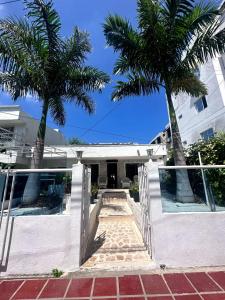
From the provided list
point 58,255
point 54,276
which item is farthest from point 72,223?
point 54,276

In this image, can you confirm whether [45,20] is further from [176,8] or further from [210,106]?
[210,106]

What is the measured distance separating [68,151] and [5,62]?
11.0 m

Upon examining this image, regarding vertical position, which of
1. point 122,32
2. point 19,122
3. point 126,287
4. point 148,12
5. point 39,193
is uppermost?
point 148,12

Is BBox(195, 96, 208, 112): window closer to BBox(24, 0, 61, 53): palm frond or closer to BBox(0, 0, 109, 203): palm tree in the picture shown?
BBox(0, 0, 109, 203): palm tree

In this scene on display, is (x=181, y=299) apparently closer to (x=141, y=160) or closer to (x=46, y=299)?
(x=46, y=299)

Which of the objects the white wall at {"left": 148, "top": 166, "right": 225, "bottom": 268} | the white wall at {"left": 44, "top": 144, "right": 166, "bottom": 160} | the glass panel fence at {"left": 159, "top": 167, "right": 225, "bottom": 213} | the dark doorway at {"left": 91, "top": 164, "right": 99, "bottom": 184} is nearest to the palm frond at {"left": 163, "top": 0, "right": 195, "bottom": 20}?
the glass panel fence at {"left": 159, "top": 167, "right": 225, "bottom": 213}

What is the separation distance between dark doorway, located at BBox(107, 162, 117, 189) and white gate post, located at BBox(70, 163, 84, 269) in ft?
51.2

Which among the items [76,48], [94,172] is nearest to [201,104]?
[76,48]

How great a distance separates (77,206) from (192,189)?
9.86ft

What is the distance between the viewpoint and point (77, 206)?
14.1 feet

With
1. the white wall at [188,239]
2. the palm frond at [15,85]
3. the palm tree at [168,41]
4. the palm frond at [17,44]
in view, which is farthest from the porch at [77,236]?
the palm frond at [15,85]

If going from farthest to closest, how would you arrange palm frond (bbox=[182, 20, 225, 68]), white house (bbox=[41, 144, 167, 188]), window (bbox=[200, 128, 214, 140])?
1. white house (bbox=[41, 144, 167, 188])
2. window (bbox=[200, 128, 214, 140])
3. palm frond (bbox=[182, 20, 225, 68])

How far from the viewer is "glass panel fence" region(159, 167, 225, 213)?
14.5 ft

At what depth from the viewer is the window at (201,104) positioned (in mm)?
14673
